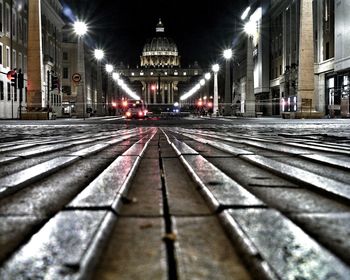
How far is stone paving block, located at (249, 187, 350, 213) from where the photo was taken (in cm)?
258

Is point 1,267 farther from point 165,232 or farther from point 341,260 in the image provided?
point 341,260

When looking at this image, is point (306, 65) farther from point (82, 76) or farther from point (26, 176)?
point (26, 176)

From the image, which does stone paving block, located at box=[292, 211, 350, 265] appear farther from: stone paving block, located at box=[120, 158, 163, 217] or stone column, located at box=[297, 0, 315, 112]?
stone column, located at box=[297, 0, 315, 112]

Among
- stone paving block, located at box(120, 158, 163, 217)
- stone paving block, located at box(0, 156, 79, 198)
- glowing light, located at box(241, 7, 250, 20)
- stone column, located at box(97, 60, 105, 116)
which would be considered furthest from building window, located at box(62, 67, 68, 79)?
stone paving block, located at box(120, 158, 163, 217)

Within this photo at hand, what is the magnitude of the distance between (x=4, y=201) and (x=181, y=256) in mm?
1534

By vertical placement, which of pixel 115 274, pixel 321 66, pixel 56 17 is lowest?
pixel 115 274

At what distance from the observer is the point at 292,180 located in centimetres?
366

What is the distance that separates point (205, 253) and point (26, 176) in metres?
2.41

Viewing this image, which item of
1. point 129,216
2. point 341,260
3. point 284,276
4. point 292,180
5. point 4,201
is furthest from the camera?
point 292,180

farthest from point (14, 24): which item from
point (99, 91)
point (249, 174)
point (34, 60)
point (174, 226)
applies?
point (174, 226)

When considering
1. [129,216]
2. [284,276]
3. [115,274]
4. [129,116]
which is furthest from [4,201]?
[129,116]

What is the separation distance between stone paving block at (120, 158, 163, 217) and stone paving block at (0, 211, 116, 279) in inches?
9.8

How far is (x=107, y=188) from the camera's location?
3152mm

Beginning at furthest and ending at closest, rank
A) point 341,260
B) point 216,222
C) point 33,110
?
1. point 33,110
2. point 216,222
3. point 341,260
